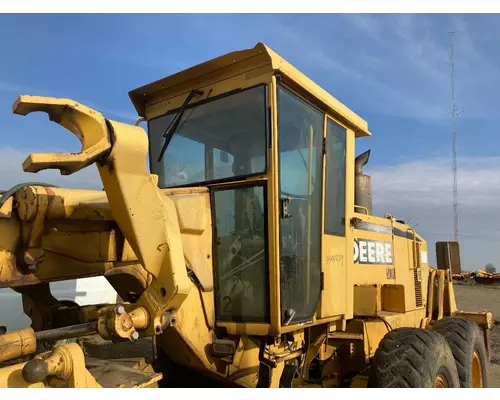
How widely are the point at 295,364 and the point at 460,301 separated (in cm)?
1759

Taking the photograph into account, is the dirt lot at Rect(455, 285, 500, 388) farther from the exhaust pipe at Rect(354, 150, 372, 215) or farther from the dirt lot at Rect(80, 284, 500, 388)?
the exhaust pipe at Rect(354, 150, 372, 215)

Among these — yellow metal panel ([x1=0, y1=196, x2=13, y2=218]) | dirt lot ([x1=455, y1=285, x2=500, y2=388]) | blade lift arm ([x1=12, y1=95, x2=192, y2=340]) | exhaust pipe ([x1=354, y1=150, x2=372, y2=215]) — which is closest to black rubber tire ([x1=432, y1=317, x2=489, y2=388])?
exhaust pipe ([x1=354, y1=150, x2=372, y2=215])

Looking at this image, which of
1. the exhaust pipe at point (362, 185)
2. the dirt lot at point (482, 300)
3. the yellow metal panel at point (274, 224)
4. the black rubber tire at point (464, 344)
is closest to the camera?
the yellow metal panel at point (274, 224)

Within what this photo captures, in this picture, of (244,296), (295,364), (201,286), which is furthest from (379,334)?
(201,286)

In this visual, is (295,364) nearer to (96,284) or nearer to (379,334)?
(379,334)

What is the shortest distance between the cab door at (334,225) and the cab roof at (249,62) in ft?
0.52

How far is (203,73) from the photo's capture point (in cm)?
371

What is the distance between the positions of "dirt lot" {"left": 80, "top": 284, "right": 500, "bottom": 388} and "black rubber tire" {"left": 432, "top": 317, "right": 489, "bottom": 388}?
6.61 feet

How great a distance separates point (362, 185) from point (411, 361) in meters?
1.95

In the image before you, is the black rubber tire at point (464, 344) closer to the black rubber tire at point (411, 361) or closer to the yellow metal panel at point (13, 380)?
the black rubber tire at point (411, 361)

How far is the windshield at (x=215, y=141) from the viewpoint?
346cm

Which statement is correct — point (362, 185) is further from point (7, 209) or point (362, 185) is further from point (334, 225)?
point (7, 209)

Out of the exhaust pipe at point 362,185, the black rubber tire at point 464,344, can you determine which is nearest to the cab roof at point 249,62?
the exhaust pipe at point 362,185

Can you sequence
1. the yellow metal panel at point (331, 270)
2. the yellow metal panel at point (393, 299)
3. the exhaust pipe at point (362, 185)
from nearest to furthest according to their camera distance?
the yellow metal panel at point (331, 270), the yellow metal panel at point (393, 299), the exhaust pipe at point (362, 185)
